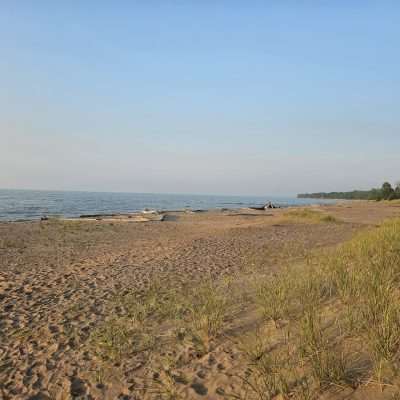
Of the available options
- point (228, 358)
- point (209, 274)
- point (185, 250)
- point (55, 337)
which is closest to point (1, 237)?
point (185, 250)

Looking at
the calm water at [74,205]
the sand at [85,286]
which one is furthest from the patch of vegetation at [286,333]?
the calm water at [74,205]

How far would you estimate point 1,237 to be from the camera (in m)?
18.3

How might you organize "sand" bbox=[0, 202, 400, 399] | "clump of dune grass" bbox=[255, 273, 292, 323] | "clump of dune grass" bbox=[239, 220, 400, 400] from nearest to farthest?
"clump of dune grass" bbox=[239, 220, 400, 400] → "sand" bbox=[0, 202, 400, 399] → "clump of dune grass" bbox=[255, 273, 292, 323]

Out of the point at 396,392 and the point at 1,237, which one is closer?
the point at 396,392

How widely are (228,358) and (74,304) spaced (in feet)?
13.2

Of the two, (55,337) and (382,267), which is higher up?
(382,267)

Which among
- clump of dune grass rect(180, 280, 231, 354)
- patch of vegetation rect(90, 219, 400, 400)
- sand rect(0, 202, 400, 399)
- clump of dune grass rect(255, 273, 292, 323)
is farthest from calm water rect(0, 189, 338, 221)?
clump of dune grass rect(255, 273, 292, 323)

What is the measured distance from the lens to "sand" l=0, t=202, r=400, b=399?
3.99 meters

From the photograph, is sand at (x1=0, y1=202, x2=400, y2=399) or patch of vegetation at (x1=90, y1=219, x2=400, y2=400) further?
sand at (x1=0, y1=202, x2=400, y2=399)

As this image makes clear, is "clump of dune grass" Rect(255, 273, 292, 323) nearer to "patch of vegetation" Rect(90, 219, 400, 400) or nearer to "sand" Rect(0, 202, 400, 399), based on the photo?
"patch of vegetation" Rect(90, 219, 400, 400)

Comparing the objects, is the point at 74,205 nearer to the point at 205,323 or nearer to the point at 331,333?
the point at 205,323

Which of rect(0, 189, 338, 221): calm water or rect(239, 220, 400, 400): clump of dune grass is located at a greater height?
rect(239, 220, 400, 400): clump of dune grass

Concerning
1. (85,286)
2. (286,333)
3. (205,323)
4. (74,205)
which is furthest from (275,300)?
(74,205)

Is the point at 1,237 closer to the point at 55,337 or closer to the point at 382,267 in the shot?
the point at 55,337
